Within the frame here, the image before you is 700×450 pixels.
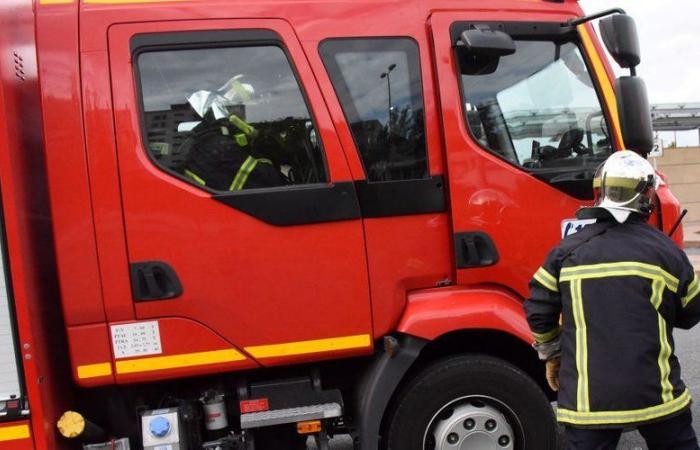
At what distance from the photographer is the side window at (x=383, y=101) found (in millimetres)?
2715

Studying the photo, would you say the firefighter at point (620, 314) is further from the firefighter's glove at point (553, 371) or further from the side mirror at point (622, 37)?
the side mirror at point (622, 37)

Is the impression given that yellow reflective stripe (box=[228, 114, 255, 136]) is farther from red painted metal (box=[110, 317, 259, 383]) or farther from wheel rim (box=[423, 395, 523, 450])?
wheel rim (box=[423, 395, 523, 450])

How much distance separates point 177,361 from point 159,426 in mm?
341

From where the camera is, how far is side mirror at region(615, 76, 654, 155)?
8.59ft

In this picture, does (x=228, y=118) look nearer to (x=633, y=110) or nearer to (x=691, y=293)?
(x=633, y=110)

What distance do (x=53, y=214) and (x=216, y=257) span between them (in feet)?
2.25

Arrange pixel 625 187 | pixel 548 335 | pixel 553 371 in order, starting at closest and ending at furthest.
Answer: pixel 625 187 → pixel 548 335 → pixel 553 371

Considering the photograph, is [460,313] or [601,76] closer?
[460,313]

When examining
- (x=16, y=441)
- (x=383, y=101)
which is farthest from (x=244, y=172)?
(x=16, y=441)

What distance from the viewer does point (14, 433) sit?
2.33 m

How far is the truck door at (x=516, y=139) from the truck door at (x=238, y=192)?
56cm

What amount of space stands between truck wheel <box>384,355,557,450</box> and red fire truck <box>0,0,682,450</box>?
10 millimetres

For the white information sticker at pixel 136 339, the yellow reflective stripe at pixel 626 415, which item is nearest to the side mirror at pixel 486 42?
the yellow reflective stripe at pixel 626 415

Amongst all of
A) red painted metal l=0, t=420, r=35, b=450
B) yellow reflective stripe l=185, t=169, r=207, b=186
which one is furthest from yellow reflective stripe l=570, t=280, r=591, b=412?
red painted metal l=0, t=420, r=35, b=450
